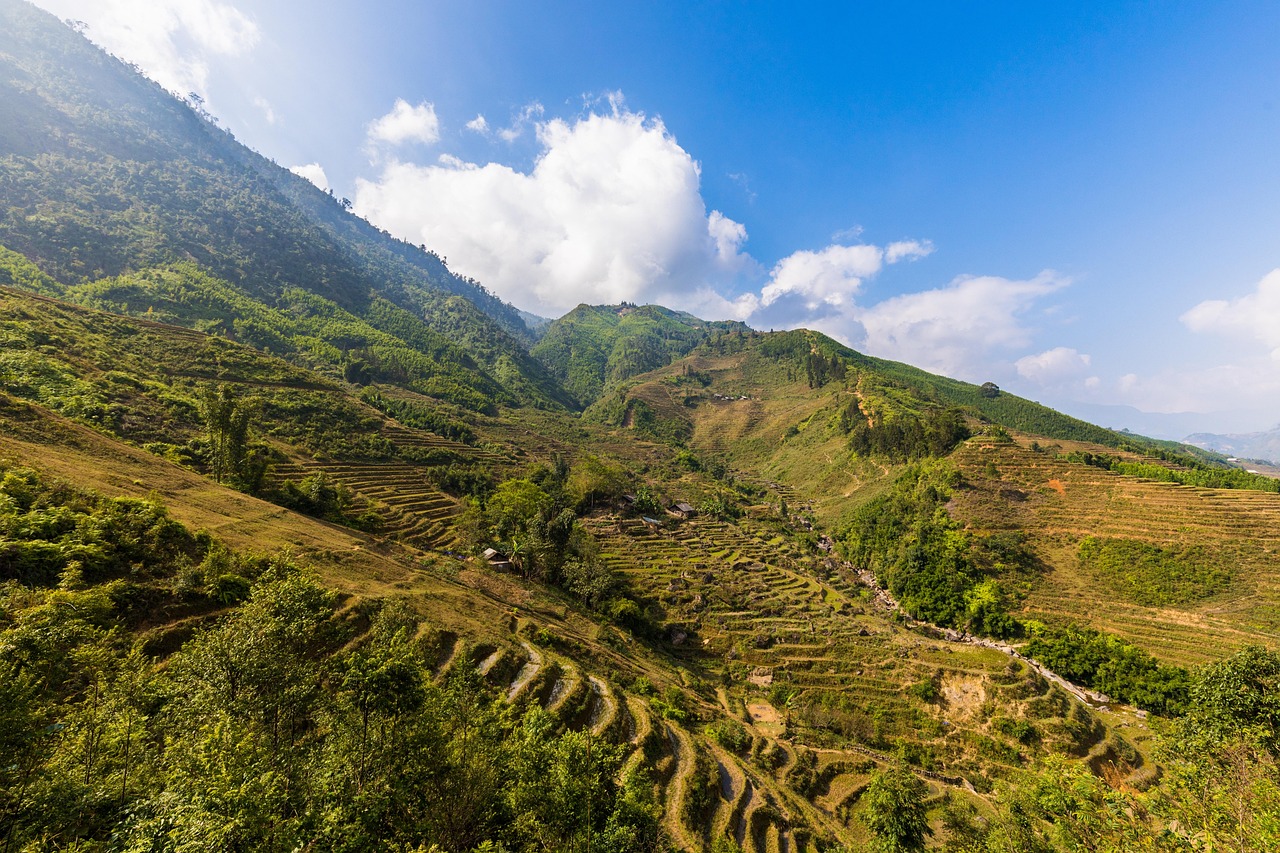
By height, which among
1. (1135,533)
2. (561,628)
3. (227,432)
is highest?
(227,432)

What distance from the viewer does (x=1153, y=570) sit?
57.6 meters

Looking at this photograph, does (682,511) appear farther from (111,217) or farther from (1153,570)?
(111,217)

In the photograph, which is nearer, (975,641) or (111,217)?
(975,641)

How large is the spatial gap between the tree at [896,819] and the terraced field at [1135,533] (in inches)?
1871

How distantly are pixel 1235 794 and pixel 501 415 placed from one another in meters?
152

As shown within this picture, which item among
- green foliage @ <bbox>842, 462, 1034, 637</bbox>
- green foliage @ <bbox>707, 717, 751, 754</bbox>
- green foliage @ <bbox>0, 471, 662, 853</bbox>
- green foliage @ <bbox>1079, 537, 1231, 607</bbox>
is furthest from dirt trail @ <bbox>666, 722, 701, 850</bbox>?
green foliage @ <bbox>1079, 537, 1231, 607</bbox>

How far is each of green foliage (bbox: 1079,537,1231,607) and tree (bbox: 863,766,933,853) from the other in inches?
2186

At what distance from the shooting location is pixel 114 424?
157 feet

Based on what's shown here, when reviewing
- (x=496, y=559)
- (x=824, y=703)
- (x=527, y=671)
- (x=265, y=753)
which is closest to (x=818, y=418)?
(x=824, y=703)

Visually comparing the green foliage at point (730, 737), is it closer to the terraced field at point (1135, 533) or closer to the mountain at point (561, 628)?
the mountain at point (561, 628)

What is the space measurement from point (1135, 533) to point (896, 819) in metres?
68.2

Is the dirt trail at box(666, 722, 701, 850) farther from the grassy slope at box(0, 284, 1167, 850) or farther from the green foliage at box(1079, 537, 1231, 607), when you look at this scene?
the green foliage at box(1079, 537, 1231, 607)

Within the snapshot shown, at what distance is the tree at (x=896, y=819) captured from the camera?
959 inches

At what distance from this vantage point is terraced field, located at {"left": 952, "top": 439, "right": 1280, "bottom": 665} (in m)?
50.7
